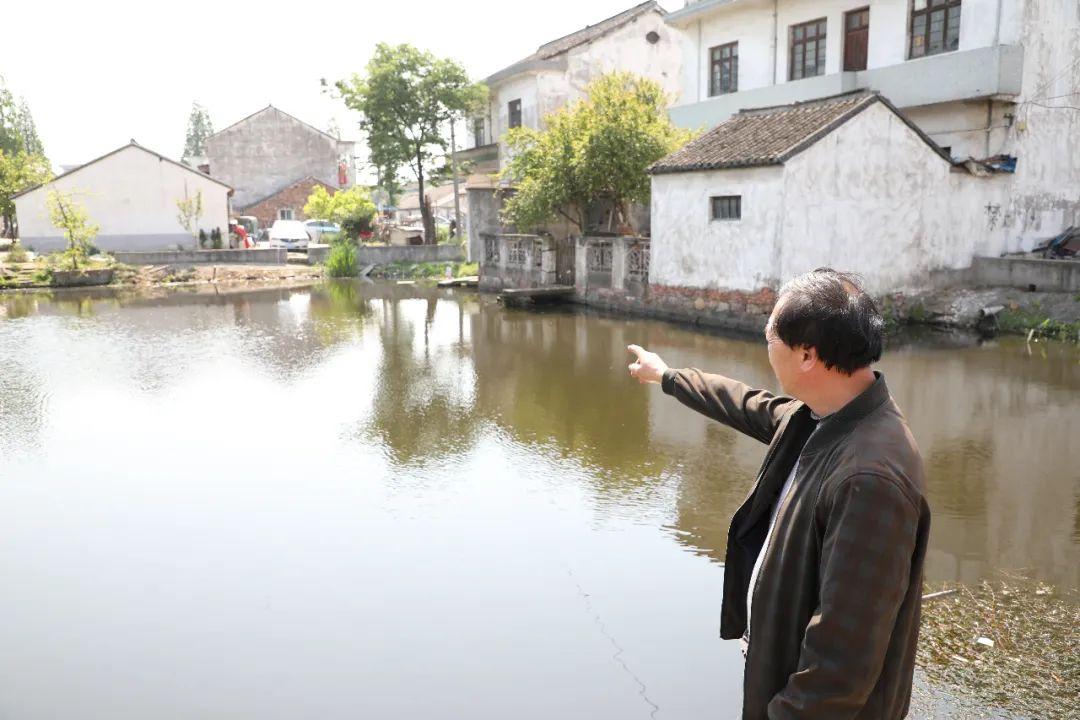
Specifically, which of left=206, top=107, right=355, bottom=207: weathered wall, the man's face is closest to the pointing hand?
the man's face

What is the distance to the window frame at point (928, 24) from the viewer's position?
58.3 feet

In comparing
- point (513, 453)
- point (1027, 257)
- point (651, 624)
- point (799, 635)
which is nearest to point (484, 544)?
point (651, 624)

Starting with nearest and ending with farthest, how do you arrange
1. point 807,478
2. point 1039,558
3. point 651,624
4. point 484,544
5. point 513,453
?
1. point 807,478
2. point 651,624
3. point 1039,558
4. point 484,544
5. point 513,453

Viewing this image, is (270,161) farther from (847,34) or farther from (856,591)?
(856,591)

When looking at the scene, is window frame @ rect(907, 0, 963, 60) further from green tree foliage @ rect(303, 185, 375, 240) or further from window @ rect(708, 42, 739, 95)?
green tree foliage @ rect(303, 185, 375, 240)

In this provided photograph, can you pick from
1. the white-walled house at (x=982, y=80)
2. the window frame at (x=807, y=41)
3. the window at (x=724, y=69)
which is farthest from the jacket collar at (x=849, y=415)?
the window at (x=724, y=69)

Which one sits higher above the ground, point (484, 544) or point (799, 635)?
point (799, 635)

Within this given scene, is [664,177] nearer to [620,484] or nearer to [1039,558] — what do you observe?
[620,484]

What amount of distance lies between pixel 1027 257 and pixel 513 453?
46.1 feet

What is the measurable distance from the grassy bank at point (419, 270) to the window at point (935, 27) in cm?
1637

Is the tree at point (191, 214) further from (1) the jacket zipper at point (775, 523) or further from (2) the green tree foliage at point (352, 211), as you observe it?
(1) the jacket zipper at point (775, 523)

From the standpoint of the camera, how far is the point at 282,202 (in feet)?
A: 167

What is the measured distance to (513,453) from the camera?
8781 millimetres

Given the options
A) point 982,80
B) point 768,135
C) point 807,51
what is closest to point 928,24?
point 982,80
